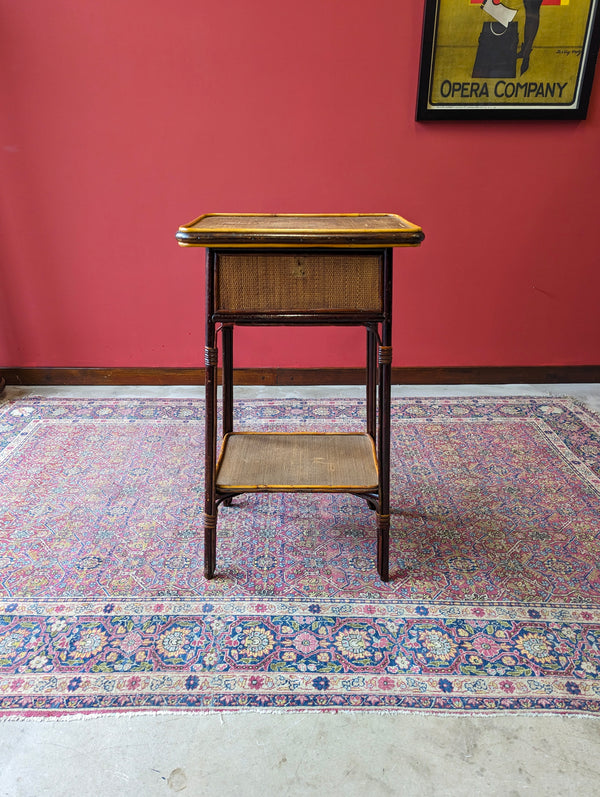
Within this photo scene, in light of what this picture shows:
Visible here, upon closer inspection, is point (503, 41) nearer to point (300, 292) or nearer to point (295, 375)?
point (295, 375)

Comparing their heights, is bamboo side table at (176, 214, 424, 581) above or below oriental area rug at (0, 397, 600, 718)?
above

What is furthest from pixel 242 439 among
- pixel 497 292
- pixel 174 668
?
pixel 497 292

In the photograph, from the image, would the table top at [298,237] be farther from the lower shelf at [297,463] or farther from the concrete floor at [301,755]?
the concrete floor at [301,755]

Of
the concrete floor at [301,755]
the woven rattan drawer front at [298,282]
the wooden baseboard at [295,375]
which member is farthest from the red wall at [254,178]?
the concrete floor at [301,755]

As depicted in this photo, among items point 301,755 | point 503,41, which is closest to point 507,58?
point 503,41

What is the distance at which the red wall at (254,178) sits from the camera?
9.42 ft

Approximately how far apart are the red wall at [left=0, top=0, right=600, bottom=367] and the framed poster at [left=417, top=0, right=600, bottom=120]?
3.5 inches

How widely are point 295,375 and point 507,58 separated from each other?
1849mm

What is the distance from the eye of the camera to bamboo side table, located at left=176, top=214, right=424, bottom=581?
156 centimetres

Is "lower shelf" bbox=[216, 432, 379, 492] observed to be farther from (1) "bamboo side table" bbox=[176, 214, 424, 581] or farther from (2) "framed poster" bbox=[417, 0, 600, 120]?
(2) "framed poster" bbox=[417, 0, 600, 120]

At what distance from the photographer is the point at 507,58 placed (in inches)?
112

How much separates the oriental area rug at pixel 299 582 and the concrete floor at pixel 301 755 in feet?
0.14

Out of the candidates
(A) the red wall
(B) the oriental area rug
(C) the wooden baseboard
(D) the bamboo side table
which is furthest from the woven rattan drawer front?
(C) the wooden baseboard

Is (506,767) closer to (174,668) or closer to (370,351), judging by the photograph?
(174,668)
